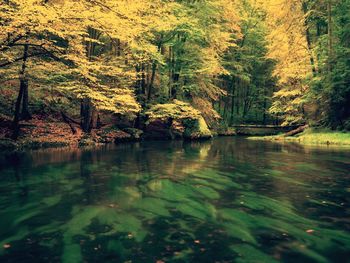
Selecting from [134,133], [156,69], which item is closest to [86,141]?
[134,133]

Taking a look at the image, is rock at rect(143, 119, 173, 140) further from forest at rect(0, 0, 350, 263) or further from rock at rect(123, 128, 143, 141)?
rock at rect(123, 128, 143, 141)

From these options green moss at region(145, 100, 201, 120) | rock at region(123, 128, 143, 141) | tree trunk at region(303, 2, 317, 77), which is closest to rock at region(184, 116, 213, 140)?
green moss at region(145, 100, 201, 120)

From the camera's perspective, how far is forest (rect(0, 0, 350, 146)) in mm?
17344

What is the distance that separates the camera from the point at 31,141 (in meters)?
17.8

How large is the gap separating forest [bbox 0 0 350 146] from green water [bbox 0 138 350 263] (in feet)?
25.1

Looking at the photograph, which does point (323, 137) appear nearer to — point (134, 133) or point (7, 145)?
point (134, 133)

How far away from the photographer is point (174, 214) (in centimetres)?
627

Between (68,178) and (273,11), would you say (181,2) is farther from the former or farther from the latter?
(68,178)

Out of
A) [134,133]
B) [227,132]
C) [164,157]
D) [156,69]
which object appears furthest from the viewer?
[227,132]

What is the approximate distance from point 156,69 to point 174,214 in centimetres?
2272

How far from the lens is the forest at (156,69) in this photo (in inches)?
683

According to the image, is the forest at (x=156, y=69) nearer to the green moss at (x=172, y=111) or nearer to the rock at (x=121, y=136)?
the green moss at (x=172, y=111)

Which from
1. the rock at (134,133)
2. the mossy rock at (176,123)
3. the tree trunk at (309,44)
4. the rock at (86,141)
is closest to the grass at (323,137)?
the tree trunk at (309,44)

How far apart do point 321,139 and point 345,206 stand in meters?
16.2
